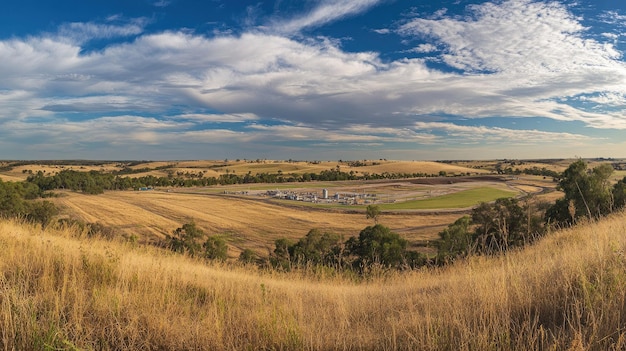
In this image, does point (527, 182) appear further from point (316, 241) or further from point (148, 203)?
point (148, 203)

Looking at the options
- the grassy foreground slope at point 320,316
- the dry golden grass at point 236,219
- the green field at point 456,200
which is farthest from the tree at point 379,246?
the green field at point 456,200

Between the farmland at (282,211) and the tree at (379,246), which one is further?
the farmland at (282,211)

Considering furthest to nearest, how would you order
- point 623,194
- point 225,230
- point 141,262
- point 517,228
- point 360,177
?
point 360,177, point 225,230, point 517,228, point 623,194, point 141,262

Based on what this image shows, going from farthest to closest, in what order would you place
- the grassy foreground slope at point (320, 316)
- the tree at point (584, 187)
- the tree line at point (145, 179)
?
the tree line at point (145, 179)
the tree at point (584, 187)
the grassy foreground slope at point (320, 316)

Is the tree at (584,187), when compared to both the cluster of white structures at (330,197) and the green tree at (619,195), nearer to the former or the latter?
the green tree at (619,195)

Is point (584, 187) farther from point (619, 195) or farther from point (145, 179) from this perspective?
point (145, 179)

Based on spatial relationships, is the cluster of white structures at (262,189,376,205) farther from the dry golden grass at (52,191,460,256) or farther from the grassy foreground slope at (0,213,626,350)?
the grassy foreground slope at (0,213,626,350)

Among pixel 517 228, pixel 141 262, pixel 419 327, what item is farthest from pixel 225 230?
pixel 419 327
